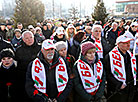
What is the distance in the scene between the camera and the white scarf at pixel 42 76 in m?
2.62

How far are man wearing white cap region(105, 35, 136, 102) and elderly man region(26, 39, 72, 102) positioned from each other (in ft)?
3.40

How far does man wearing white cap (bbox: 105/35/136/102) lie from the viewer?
9.62 ft

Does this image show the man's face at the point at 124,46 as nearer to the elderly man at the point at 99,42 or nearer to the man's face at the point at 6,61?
the elderly man at the point at 99,42

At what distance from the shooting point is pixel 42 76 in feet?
8.59

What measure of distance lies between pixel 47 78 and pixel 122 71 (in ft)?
5.00

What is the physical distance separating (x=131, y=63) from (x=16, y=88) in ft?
8.12

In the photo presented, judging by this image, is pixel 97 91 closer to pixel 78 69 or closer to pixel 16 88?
pixel 78 69

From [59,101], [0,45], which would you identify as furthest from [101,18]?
[59,101]

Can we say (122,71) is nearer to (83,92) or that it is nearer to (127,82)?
(127,82)

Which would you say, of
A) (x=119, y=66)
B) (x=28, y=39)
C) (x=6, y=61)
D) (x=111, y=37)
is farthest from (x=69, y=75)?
(x=111, y=37)

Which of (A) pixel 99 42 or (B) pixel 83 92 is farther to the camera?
(A) pixel 99 42

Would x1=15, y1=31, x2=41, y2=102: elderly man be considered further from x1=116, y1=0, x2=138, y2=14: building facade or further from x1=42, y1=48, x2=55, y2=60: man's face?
x1=116, y1=0, x2=138, y2=14: building facade

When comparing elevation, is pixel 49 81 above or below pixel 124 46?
below

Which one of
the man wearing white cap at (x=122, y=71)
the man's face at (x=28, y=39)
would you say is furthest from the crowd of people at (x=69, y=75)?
the man's face at (x=28, y=39)
